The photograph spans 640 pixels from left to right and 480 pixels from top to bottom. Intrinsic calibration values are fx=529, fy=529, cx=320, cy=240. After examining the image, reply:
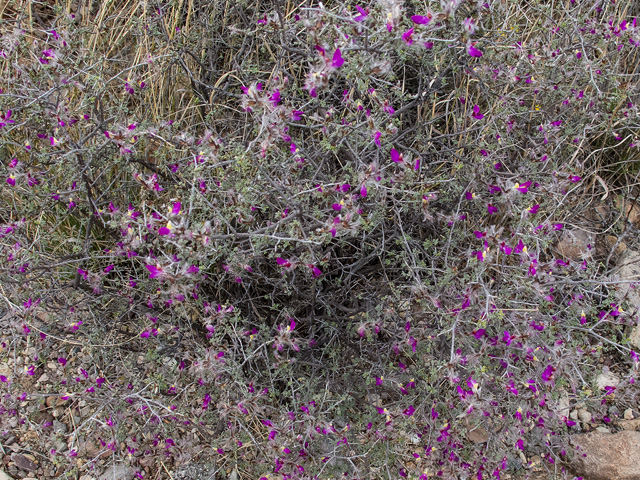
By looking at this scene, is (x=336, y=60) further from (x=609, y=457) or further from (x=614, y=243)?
(x=614, y=243)

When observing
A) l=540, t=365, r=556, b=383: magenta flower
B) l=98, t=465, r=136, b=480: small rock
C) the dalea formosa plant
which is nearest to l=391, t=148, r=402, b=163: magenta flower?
the dalea formosa plant

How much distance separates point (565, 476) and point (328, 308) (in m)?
1.20

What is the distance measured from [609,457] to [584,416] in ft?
1.01

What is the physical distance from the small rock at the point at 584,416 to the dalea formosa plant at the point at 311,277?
0.02m

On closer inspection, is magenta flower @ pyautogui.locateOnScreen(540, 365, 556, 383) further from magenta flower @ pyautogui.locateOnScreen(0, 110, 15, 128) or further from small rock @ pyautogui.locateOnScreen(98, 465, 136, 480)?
magenta flower @ pyautogui.locateOnScreen(0, 110, 15, 128)

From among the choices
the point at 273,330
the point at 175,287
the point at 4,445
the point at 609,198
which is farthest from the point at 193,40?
the point at 609,198

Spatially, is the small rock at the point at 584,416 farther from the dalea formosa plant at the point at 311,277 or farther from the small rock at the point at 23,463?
the small rock at the point at 23,463

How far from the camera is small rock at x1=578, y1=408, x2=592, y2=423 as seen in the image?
250 centimetres

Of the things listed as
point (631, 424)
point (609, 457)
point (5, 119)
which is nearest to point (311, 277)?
point (5, 119)

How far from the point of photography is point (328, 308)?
2.10 meters

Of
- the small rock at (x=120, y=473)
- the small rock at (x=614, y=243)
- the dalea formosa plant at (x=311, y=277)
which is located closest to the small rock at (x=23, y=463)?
the dalea formosa plant at (x=311, y=277)

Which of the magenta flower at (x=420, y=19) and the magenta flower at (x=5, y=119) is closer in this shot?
the magenta flower at (x=420, y=19)

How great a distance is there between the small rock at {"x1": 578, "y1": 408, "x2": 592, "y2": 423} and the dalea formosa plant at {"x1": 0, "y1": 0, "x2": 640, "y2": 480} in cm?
2

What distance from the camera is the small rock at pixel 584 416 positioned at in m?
2.50
